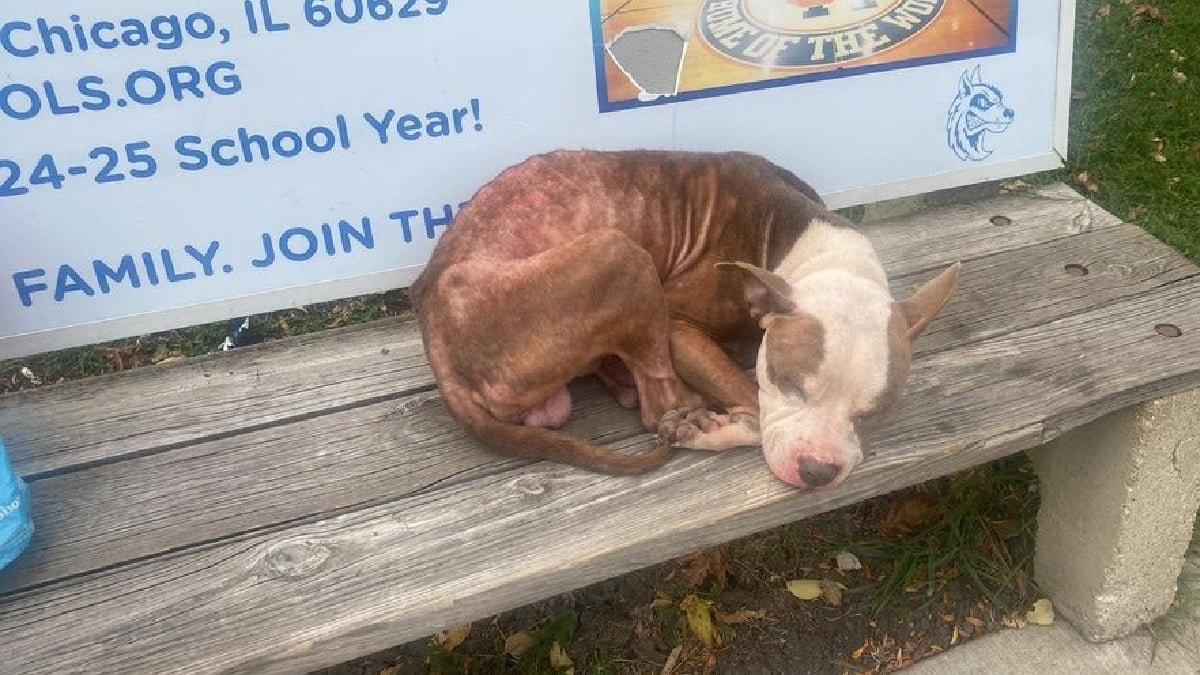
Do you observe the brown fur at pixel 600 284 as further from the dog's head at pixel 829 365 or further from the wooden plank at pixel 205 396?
the wooden plank at pixel 205 396

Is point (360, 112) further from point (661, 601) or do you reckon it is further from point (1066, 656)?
point (1066, 656)

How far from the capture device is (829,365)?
7.38 feet

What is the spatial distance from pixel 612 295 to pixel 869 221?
5.01 feet

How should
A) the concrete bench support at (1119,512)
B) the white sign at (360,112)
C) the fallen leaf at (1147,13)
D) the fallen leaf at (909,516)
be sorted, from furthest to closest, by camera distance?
the fallen leaf at (1147,13) < the fallen leaf at (909,516) < the concrete bench support at (1119,512) < the white sign at (360,112)

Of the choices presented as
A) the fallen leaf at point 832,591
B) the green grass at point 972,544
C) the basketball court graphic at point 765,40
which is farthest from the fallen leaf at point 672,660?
the basketball court graphic at point 765,40

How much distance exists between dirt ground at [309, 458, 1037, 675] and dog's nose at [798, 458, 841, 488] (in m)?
1.20

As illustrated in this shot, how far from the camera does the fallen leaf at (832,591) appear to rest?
→ 11.2 ft

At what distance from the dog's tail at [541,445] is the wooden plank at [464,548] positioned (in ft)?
0.12

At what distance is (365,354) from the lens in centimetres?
300

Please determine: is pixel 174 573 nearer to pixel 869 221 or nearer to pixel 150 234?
pixel 150 234

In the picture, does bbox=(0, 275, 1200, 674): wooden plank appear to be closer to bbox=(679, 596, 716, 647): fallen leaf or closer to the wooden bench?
the wooden bench

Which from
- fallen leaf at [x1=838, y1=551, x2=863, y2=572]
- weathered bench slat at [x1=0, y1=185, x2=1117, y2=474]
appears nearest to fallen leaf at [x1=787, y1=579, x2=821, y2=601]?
fallen leaf at [x1=838, y1=551, x2=863, y2=572]

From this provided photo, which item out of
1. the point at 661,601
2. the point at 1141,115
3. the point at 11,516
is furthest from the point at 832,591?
the point at 1141,115

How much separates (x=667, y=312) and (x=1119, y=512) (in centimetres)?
156
